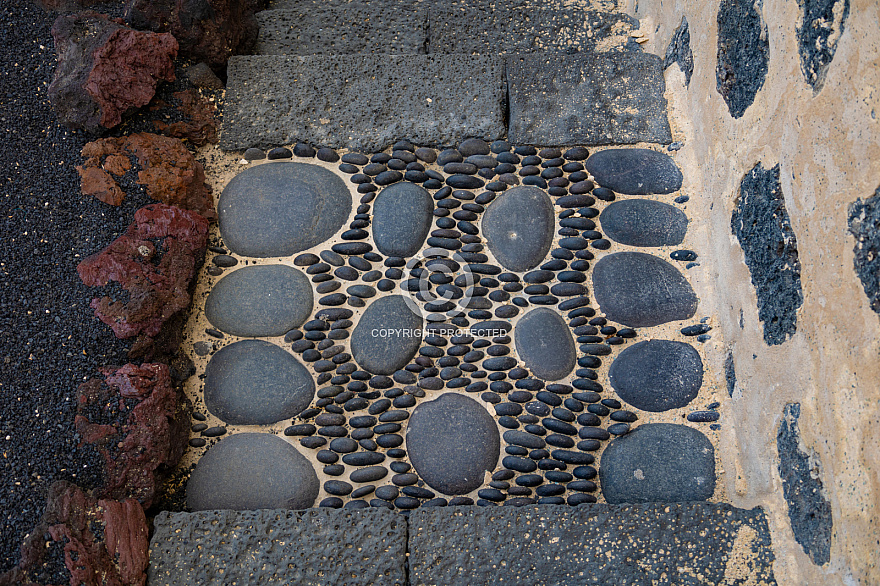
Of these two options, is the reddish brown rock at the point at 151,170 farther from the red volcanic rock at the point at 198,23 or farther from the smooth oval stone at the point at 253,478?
the smooth oval stone at the point at 253,478

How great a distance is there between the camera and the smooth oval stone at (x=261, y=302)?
1.54 meters

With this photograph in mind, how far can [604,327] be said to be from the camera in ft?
4.95

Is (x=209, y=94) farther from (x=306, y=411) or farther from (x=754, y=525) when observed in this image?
(x=754, y=525)

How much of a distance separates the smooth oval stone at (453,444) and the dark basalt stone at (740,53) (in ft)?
3.21

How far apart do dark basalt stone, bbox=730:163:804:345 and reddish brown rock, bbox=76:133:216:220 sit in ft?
4.58

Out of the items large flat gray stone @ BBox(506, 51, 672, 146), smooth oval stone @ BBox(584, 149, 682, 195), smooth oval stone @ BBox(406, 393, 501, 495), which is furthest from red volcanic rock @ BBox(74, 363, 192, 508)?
smooth oval stone @ BBox(584, 149, 682, 195)

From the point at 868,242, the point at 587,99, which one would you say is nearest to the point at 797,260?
the point at 868,242

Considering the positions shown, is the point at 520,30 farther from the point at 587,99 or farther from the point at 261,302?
the point at 261,302

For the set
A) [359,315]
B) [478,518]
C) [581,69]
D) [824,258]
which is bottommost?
[478,518]

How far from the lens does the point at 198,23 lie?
1694 millimetres

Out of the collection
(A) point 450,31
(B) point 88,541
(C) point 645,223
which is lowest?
(B) point 88,541

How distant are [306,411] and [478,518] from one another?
20.4 inches

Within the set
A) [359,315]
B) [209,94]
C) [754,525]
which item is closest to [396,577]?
[359,315]

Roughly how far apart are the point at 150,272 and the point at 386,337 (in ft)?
2.03
